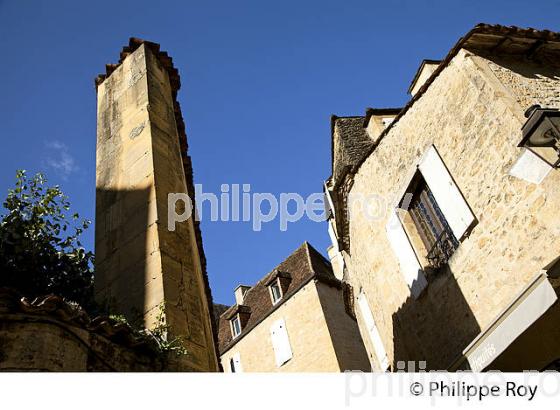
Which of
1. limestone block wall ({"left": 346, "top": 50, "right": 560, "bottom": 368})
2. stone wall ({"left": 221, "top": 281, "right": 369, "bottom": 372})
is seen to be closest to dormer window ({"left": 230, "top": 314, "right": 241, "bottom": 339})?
stone wall ({"left": 221, "top": 281, "right": 369, "bottom": 372})

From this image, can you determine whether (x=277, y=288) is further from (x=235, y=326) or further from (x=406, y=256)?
(x=406, y=256)

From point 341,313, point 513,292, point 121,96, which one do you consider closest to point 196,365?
point 513,292

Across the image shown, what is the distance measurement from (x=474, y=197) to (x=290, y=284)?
37.6ft

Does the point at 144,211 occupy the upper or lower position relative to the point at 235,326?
lower

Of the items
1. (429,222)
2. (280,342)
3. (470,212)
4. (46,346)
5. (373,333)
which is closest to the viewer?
Result: (46,346)

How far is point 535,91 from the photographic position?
5988 millimetres

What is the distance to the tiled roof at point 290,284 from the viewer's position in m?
16.1

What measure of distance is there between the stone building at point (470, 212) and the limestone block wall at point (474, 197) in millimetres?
→ 17

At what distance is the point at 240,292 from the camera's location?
20172mm

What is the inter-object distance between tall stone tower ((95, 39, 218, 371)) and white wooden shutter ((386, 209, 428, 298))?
3.20m

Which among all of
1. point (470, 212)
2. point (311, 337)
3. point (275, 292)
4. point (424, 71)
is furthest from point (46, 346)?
point (275, 292)

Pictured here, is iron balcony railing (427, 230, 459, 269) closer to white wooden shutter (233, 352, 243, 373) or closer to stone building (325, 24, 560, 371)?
stone building (325, 24, 560, 371)

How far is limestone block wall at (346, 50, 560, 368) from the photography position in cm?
520

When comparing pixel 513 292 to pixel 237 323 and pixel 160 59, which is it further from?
pixel 237 323
